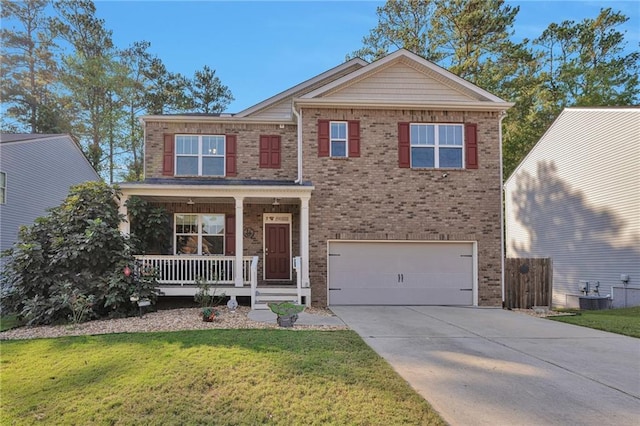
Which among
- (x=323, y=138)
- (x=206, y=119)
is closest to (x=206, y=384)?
(x=323, y=138)

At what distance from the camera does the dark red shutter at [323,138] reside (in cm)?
1211

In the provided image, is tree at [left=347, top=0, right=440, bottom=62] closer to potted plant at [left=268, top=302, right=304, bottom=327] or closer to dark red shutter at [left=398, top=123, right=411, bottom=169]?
dark red shutter at [left=398, top=123, right=411, bottom=169]

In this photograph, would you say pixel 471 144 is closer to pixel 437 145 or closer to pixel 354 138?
pixel 437 145

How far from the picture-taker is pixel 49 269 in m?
9.17

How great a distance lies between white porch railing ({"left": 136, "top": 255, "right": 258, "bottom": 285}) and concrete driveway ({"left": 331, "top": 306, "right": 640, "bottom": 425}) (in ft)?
12.3

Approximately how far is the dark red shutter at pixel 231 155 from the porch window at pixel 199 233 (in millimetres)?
1509

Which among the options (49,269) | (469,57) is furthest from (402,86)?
(469,57)

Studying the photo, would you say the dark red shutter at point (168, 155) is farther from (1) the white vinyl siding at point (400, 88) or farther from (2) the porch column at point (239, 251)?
(1) the white vinyl siding at point (400, 88)

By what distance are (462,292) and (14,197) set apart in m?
15.1

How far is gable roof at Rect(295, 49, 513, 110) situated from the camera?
12461mm

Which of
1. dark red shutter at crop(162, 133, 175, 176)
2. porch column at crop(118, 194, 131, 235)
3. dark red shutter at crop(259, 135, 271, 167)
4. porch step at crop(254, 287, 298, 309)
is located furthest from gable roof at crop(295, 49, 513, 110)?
porch column at crop(118, 194, 131, 235)

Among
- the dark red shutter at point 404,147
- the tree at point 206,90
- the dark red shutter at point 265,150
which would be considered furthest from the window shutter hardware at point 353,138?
the tree at point 206,90

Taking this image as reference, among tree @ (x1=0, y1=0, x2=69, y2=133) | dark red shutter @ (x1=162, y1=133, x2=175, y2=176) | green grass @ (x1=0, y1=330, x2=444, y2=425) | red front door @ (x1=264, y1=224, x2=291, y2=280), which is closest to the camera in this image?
green grass @ (x1=0, y1=330, x2=444, y2=425)

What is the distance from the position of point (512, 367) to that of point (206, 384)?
13.2ft
